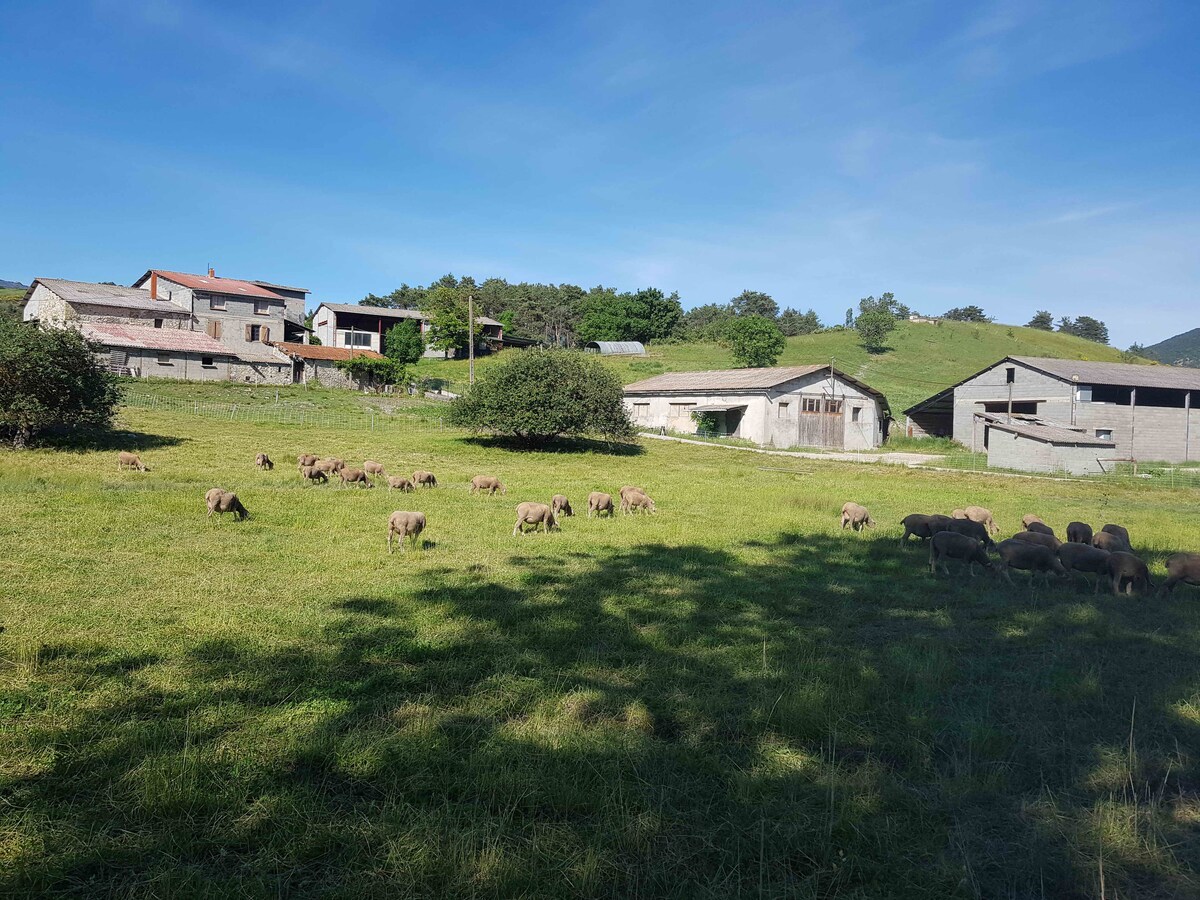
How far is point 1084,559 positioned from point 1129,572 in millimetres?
582

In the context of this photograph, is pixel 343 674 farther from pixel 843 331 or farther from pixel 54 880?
pixel 843 331

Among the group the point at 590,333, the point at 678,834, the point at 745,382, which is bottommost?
the point at 678,834

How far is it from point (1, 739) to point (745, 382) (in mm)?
41619

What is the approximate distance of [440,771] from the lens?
436cm

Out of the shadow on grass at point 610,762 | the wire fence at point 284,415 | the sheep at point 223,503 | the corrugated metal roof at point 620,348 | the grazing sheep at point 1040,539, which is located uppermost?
the corrugated metal roof at point 620,348

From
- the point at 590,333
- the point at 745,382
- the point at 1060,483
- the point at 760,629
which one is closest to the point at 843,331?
the point at 590,333

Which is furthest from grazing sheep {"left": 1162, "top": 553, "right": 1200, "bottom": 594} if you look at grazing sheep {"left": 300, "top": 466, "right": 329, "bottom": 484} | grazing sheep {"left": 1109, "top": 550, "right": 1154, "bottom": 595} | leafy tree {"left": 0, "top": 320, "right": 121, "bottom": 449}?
leafy tree {"left": 0, "top": 320, "right": 121, "bottom": 449}

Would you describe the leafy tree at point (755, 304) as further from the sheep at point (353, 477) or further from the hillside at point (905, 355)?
the sheep at point (353, 477)

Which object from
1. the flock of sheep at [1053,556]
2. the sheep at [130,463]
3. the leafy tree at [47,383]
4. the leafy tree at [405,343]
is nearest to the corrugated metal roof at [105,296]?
the leafy tree at [405,343]

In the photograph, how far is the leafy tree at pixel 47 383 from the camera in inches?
829

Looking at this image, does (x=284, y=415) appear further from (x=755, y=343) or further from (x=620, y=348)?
(x=620, y=348)

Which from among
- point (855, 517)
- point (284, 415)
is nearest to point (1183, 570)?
point (855, 517)

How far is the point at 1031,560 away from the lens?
10078 millimetres

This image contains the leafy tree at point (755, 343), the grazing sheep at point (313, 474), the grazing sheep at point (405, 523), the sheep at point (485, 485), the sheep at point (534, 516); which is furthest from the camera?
the leafy tree at point (755, 343)
